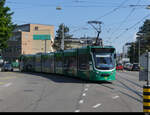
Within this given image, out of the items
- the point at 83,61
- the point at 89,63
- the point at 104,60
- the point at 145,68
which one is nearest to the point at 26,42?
the point at 83,61

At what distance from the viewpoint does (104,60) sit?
21.4 metres

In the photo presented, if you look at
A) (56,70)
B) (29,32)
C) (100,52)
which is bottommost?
(56,70)

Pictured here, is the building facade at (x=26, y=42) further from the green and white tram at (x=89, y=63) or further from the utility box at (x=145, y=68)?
Result: the utility box at (x=145, y=68)

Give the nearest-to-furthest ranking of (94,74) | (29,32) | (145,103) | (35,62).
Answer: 1. (145,103)
2. (94,74)
3. (35,62)
4. (29,32)

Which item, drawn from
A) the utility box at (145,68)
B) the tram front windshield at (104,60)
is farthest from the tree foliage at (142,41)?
the utility box at (145,68)

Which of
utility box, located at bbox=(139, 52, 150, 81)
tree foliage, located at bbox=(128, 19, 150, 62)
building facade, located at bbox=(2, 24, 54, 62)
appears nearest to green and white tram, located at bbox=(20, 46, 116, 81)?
utility box, located at bbox=(139, 52, 150, 81)

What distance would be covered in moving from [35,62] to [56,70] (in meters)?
10.9

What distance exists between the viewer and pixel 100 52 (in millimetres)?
21672

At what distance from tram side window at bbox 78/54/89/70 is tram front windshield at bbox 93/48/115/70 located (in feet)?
3.22

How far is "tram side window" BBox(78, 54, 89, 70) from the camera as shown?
22.1m

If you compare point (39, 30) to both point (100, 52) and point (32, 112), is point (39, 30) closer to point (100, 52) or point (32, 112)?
point (100, 52)

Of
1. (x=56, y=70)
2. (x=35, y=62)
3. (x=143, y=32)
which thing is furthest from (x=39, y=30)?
(x=56, y=70)

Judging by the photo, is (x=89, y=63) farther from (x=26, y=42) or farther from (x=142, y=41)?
(x=142, y=41)

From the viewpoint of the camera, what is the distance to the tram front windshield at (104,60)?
21047 millimetres
